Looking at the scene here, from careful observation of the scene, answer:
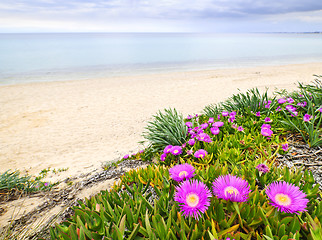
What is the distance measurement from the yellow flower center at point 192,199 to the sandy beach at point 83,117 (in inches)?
125

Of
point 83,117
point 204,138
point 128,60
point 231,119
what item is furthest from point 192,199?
point 128,60

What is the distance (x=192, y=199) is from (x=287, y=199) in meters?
0.48

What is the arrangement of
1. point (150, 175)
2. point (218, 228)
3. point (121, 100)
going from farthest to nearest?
point (121, 100), point (150, 175), point (218, 228)

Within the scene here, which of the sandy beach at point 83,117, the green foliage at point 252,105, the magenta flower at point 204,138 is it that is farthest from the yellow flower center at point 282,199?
the sandy beach at point 83,117

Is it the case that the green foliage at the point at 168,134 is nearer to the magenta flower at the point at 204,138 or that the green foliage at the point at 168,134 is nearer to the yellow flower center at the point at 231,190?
the magenta flower at the point at 204,138

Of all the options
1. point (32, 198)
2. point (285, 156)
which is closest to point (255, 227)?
point (285, 156)

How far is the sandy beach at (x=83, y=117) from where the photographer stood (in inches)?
209

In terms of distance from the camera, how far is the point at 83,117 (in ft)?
27.9

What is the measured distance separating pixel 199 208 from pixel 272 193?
396mm

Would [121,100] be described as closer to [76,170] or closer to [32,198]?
[76,170]

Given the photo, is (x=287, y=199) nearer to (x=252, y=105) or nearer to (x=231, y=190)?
(x=231, y=190)

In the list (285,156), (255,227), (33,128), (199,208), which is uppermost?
(199,208)

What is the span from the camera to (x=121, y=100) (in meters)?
10.7

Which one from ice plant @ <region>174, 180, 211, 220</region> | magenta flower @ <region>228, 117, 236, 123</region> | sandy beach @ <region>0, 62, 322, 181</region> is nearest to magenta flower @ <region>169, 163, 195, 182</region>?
ice plant @ <region>174, 180, 211, 220</region>
